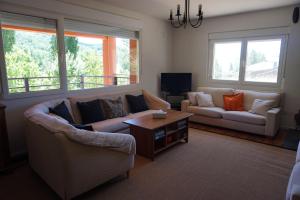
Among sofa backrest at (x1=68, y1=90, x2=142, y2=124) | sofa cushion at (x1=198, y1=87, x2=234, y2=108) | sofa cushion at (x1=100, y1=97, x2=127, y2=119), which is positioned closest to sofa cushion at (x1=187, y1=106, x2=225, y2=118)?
sofa cushion at (x1=198, y1=87, x2=234, y2=108)

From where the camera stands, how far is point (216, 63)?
521 centimetres

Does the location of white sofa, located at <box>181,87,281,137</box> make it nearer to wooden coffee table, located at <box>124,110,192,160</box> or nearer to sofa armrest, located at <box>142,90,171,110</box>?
sofa armrest, located at <box>142,90,171,110</box>

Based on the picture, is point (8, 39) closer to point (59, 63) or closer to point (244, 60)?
point (59, 63)

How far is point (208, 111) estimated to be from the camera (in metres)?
4.39

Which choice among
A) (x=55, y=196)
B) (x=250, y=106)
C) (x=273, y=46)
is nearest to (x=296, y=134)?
(x=250, y=106)

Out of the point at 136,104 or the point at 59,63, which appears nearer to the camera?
the point at 59,63

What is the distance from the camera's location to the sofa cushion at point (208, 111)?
14.1 ft

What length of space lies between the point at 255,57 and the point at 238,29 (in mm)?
783

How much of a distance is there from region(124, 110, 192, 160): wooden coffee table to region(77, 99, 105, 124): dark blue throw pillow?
22.8 inches

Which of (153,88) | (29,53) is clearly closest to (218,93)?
(153,88)

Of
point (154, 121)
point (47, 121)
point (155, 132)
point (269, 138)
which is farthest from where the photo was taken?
point (269, 138)

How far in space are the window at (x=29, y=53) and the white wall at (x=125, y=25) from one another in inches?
8.8

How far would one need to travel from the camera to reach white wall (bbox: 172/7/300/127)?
13.4 ft

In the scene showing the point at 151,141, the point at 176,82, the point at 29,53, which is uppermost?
the point at 29,53
